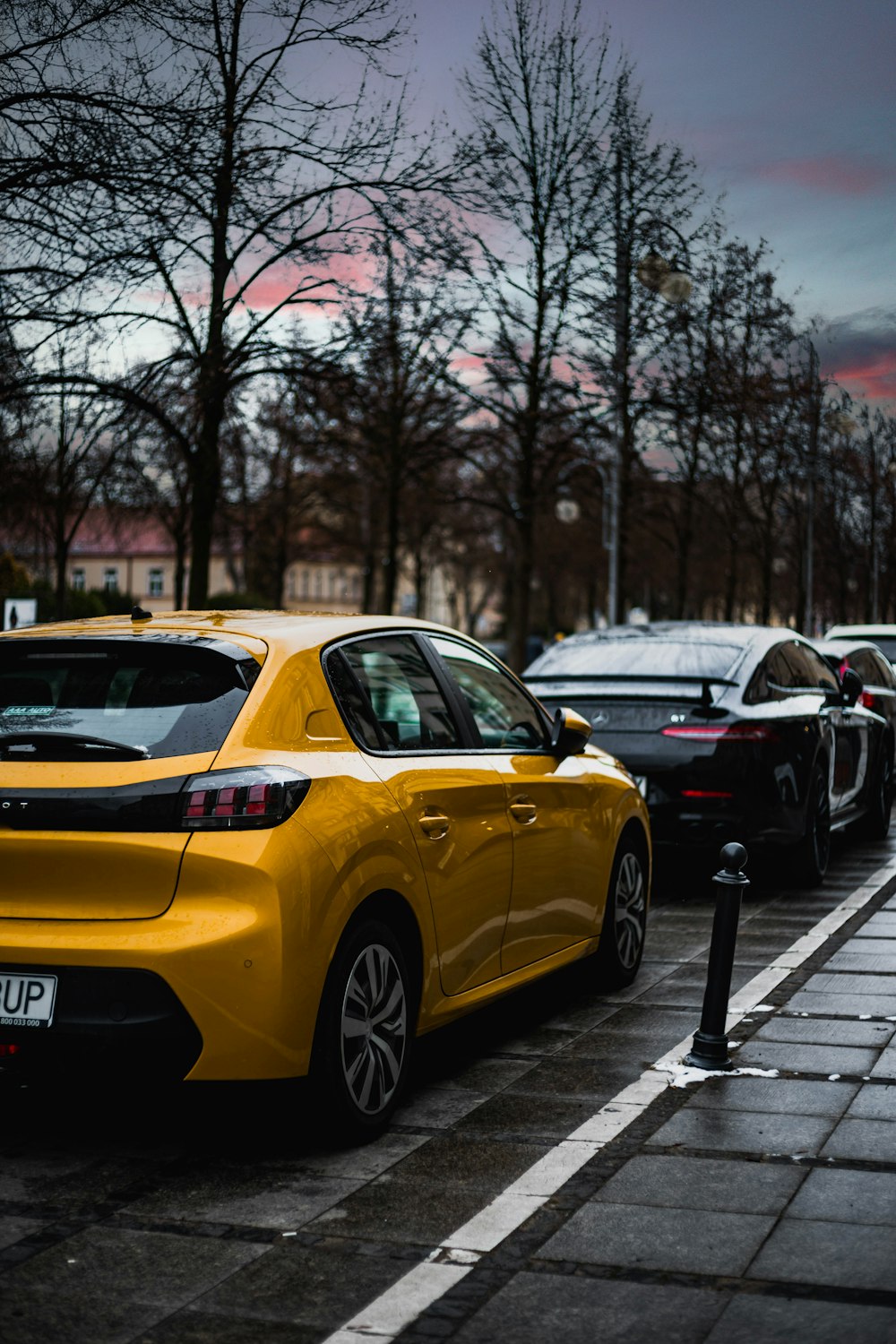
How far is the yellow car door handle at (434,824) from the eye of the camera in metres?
5.24

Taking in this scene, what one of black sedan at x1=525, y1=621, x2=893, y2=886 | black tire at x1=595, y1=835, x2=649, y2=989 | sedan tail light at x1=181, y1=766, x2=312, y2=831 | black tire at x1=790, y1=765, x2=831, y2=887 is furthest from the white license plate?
black tire at x1=790, y1=765, x2=831, y2=887

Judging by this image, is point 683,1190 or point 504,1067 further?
point 504,1067

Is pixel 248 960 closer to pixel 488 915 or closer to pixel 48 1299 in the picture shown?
pixel 48 1299

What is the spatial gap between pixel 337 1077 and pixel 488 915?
113cm

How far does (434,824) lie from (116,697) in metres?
1.11

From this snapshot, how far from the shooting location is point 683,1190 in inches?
173

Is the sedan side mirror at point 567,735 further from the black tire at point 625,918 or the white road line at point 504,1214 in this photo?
the white road line at point 504,1214

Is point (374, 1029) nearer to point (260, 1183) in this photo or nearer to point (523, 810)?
point (260, 1183)

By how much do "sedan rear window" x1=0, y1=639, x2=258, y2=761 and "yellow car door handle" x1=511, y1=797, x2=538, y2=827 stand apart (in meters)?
1.45

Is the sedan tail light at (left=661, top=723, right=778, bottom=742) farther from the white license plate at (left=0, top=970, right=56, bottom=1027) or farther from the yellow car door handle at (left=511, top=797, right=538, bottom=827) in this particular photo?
the white license plate at (left=0, top=970, right=56, bottom=1027)

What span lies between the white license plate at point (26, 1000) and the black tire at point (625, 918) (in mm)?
3069

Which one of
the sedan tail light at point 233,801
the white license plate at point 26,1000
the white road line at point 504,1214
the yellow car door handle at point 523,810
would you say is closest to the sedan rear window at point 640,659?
the white road line at point 504,1214

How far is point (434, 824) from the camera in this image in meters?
5.30

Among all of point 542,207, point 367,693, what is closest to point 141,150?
point 367,693
